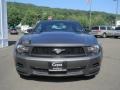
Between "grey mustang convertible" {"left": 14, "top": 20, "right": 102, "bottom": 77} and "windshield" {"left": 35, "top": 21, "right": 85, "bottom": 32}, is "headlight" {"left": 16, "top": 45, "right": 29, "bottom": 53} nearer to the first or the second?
"grey mustang convertible" {"left": 14, "top": 20, "right": 102, "bottom": 77}

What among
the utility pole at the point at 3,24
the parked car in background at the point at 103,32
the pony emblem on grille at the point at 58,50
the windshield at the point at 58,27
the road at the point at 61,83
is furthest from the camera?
the parked car in background at the point at 103,32

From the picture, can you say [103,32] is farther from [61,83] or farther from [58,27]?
[61,83]

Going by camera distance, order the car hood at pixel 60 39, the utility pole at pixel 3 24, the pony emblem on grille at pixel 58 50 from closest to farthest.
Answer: the pony emblem on grille at pixel 58 50
the car hood at pixel 60 39
the utility pole at pixel 3 24

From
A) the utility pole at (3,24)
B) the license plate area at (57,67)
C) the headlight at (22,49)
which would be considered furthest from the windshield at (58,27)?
the utility pole at (3,24)

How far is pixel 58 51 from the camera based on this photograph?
7.13 metres

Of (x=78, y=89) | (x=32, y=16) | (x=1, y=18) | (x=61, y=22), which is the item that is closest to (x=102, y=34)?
(x=1, y=18)

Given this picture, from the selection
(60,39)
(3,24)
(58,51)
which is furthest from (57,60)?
(3,24)

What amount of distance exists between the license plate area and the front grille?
0.21 m

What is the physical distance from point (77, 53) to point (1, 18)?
14.5 m

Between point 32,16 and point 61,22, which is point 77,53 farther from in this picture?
point 32,16

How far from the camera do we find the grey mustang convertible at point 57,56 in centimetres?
703

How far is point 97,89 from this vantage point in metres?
6.77

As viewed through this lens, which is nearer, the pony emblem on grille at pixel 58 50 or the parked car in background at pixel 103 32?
the pony emblem on grille at pixel 58 50

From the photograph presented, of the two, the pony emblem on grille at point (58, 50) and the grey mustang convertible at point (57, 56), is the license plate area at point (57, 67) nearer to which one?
the grey mustang convertible at point (57, 56)
